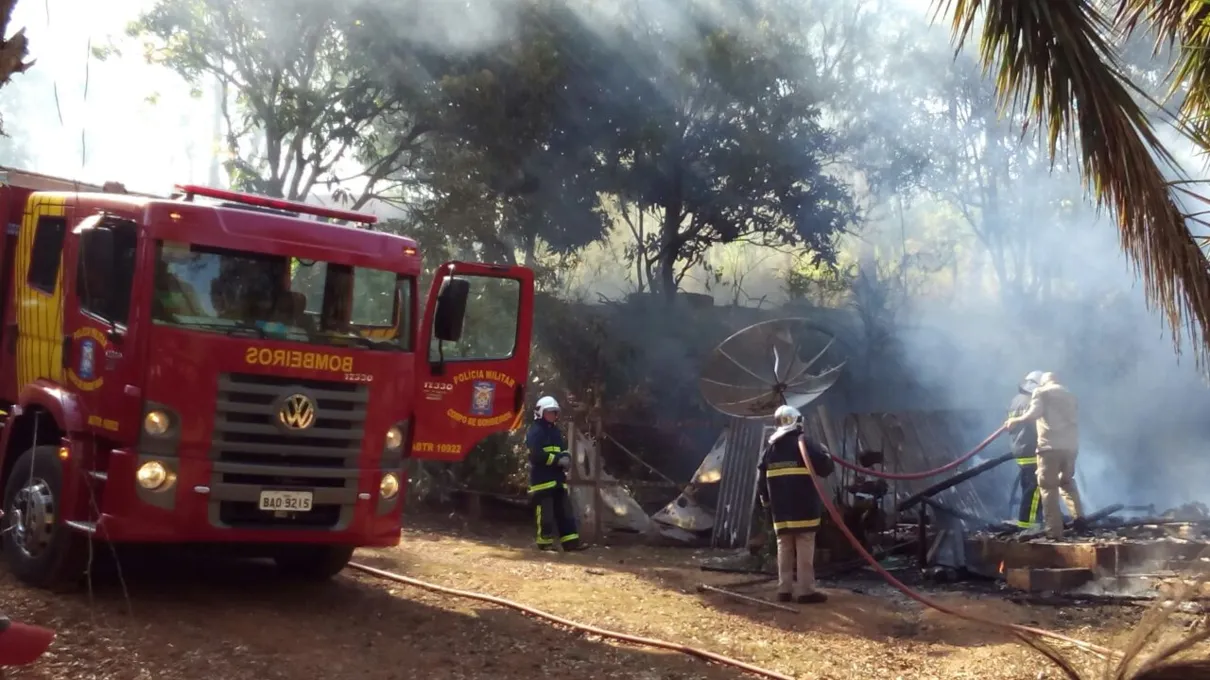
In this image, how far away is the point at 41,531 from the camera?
689cm

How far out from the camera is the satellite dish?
36.6 feet

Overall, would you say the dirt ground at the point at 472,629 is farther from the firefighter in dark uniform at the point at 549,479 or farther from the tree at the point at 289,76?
the tree at the point at 289,76

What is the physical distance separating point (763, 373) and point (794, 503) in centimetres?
255

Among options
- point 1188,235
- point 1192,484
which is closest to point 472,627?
point 1188,235

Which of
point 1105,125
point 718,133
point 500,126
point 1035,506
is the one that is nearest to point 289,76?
point 500,126

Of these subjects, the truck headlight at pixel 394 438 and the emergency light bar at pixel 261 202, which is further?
the emergency light bar at pixel 261 202

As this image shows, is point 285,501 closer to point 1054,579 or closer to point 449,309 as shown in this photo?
point 449,309

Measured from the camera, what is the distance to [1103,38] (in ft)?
14.7

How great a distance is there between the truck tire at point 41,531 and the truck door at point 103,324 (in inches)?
19.9

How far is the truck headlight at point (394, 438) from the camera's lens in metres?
7.28

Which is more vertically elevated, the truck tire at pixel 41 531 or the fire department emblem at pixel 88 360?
the fire department emblem at pixel 88 360

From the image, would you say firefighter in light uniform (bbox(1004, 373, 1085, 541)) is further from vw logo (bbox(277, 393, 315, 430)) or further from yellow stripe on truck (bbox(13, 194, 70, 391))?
yellow stripe on truck (bbox(13, 194, 70, 391))

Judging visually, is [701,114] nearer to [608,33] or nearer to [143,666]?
[608,33]

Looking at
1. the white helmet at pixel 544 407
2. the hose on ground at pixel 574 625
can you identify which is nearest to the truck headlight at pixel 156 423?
the hose on ground at pixel 574 625
